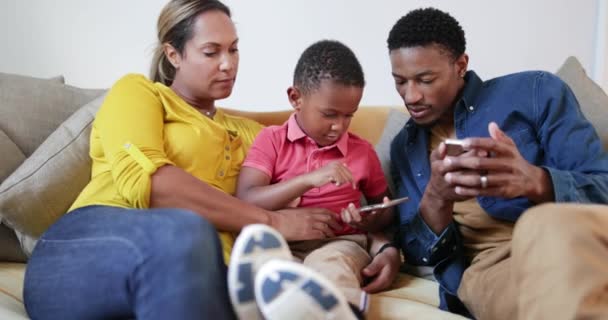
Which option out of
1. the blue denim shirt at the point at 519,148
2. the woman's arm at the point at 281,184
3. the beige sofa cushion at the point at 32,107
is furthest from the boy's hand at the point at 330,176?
the beige sofa cushion at the point at 32,107

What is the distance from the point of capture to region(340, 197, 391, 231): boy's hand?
55.1 inches

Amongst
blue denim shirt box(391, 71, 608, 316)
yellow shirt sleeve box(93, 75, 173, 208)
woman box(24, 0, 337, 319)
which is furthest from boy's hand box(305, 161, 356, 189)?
yellow shirt sleeve box(93, 75, 173, 208)

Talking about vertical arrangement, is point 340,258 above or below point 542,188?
below

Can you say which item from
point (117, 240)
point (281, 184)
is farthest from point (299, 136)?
point (117, 240)

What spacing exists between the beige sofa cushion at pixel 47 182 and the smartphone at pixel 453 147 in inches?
37.4

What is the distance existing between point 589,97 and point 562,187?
0.58m

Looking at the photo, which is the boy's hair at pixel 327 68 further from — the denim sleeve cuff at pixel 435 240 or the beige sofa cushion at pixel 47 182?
the beige sofa cushion at pixel 47 182

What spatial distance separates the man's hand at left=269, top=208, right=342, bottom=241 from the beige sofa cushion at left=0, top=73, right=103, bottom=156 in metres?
0.74

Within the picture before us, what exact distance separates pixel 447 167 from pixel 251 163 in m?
0.52

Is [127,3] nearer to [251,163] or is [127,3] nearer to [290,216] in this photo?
[251,163]

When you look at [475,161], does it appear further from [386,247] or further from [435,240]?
[386,247]

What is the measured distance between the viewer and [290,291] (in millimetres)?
895

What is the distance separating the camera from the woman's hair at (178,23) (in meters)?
1.52

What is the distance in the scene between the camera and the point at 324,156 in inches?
61.8
